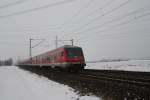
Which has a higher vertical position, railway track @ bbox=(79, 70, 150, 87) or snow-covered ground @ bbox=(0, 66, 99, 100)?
railway track @ bbox=(79, 70, 150, 87)

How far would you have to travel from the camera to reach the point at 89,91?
31.9 feet

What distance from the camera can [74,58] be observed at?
72.7 ft

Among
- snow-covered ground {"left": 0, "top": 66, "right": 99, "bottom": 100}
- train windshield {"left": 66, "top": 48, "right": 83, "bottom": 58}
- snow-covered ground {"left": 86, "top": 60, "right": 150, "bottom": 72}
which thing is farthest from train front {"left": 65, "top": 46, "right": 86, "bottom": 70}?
snow-covered ground {"left": 86, "top": 60, "right": 150, "bottom": 72}

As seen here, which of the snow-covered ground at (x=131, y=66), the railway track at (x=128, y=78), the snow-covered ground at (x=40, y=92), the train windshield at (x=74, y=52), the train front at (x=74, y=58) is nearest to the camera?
the snow-covered ground at (x=40, y=92)

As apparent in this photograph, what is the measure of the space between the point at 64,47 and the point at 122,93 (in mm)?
15211

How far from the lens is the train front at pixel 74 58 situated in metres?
21.5

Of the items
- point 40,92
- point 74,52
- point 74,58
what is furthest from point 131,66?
point 40,92

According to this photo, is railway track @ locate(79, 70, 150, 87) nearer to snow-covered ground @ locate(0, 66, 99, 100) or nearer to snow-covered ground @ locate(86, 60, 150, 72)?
snow-covered ground @ locate(0, 66, 99, 100)

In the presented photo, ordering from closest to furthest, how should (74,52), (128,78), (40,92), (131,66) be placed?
(40,92), (128,78), (74,52), (131,66)

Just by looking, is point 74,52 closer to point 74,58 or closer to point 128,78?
point 74,58

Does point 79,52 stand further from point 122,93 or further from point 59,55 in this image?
point 122,93

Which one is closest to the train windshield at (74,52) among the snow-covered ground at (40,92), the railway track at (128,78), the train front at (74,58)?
the train front at (74,58)

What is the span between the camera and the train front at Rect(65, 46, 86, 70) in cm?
2154

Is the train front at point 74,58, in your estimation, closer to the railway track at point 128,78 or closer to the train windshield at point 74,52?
the train windshield at point 74,52
